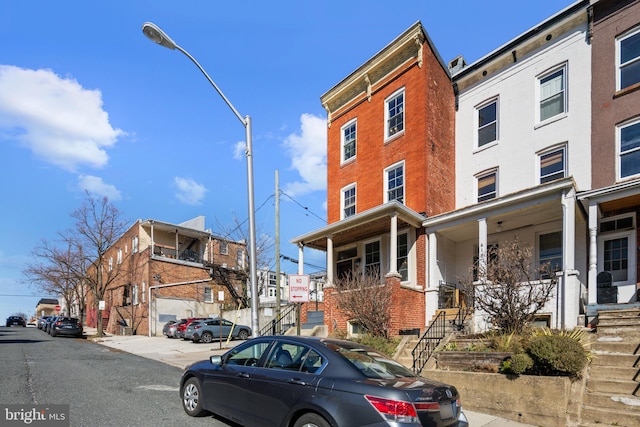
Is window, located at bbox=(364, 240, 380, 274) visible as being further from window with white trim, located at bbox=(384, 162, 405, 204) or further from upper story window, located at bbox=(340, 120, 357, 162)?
upper story window, located at bbox=(340, 120, 357, 162)

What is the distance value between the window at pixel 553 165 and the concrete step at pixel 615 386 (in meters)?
7.99

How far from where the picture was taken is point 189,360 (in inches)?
609

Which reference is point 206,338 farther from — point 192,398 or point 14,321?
point 14,321

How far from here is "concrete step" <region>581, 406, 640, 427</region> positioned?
257 inches

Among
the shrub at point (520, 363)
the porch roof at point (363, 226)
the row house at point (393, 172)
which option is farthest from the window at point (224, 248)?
the shrub at point (520, 363)

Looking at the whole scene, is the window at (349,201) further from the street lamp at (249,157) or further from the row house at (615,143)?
the street lamp at (249,157)

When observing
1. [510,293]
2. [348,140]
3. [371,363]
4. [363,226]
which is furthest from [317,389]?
[348,140]

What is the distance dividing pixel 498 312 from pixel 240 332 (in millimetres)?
18521

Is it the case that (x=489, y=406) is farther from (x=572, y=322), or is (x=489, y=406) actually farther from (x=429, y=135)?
(x=429, y=135)

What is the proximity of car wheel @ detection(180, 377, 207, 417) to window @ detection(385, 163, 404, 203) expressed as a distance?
11550 mm

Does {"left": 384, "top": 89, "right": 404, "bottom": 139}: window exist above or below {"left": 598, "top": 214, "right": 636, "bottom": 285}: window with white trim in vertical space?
above

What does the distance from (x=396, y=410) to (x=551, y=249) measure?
38.1ft

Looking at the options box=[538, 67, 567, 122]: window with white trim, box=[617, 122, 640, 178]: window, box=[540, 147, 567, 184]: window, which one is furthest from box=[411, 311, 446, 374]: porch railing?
box=[538, 67, 567, 122]: window with white trim

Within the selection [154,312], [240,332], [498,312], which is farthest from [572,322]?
[154,312]
